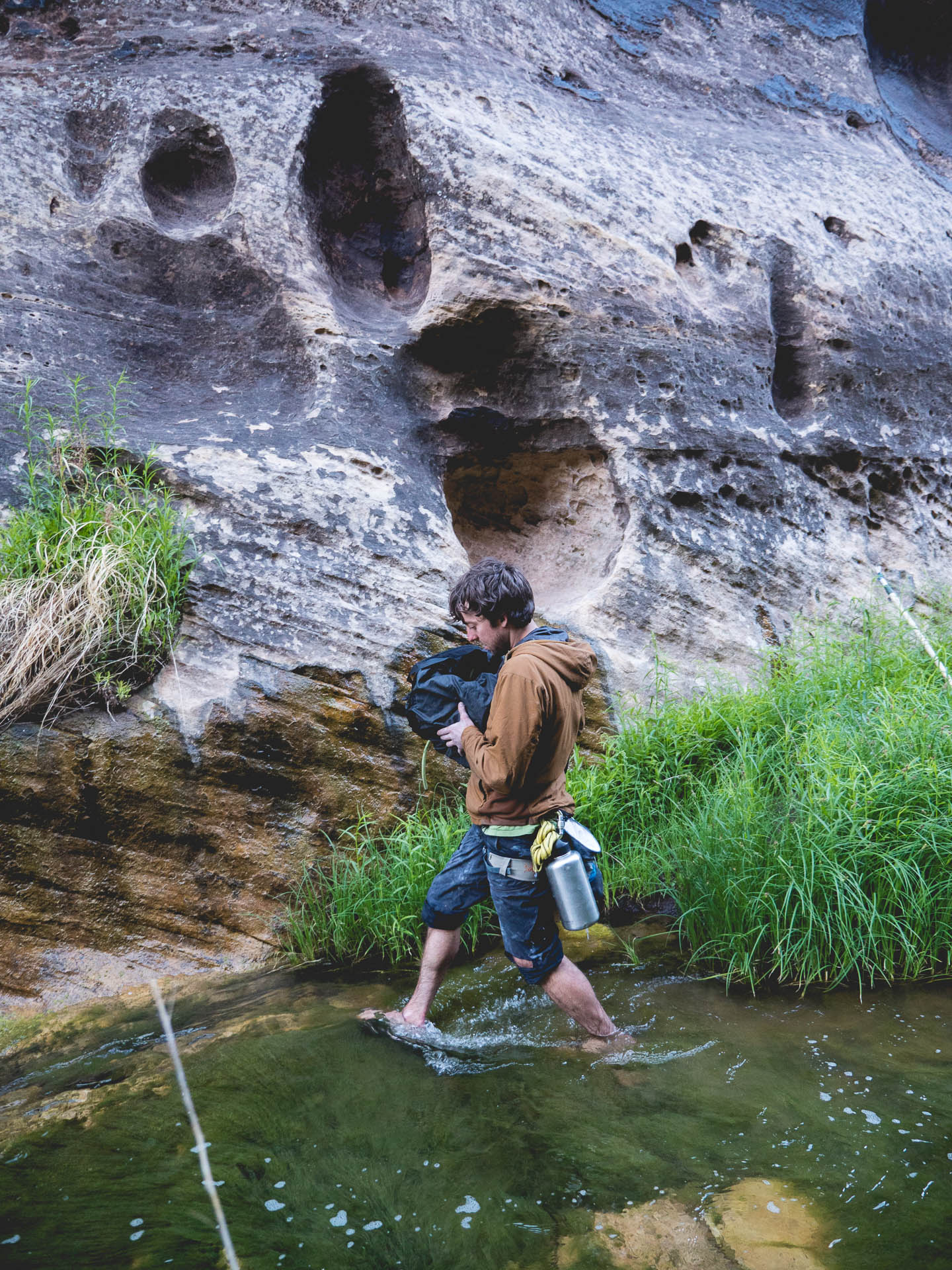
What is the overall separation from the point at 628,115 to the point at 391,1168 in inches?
260

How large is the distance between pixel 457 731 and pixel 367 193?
4.15m

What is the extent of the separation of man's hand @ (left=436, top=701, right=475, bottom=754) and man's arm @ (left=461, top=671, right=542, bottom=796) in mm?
177

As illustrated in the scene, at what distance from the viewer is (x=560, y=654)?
2715 mm

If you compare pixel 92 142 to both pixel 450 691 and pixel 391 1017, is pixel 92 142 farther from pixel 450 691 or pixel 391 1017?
pixel 391 1017

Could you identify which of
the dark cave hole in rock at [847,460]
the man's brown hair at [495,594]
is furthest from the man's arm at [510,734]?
the dark cave hole in rock at [847,460]

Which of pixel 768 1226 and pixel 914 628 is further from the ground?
pixel 914 628

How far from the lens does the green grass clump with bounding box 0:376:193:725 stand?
3.56 meters

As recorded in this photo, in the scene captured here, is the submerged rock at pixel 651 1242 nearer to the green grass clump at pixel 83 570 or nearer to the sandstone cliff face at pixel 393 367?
the sandstone cliff face at pixel 393 367

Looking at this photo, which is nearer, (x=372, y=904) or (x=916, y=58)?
(x=372, y=904)

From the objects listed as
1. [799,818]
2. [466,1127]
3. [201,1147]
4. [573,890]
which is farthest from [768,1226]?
[799,818]

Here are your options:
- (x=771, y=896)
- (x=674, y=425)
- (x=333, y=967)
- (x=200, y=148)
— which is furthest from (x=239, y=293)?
(x=771, y=896)

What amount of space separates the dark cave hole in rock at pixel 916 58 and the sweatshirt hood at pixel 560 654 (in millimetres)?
7617

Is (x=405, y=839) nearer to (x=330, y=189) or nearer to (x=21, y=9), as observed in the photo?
(x=330, y=189)

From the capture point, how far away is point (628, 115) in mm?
6281
